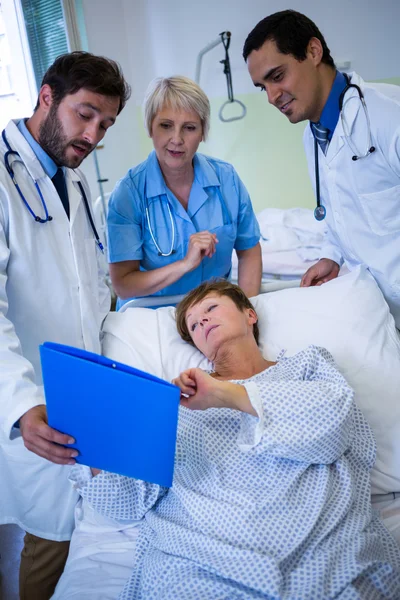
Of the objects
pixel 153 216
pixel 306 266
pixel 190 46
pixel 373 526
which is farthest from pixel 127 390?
pixel 190 46

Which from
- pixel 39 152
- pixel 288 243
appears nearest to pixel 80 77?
pixel 39 152

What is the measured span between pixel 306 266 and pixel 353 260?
0.89m

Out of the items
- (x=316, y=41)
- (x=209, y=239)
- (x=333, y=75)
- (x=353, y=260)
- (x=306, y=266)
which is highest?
(x=316, y=41)

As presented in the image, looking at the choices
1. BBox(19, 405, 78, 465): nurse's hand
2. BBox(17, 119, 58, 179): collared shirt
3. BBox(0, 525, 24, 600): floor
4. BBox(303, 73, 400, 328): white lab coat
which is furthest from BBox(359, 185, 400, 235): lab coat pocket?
BBox(0, 525, 24, 600): floor

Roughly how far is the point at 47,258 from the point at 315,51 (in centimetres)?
108

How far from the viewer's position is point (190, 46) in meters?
3.88

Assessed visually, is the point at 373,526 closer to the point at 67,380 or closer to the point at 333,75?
the point at 67,380

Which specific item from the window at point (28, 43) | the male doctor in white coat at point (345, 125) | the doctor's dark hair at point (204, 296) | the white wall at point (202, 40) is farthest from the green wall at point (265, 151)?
the doctor's dark hair at point (204, 296)

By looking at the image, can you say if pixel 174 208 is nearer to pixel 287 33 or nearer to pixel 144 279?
pixel 144 279

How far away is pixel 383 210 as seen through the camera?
5.43 feet

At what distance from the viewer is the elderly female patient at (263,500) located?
100cm

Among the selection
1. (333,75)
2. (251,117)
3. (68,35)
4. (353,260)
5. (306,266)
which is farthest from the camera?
(251,117)

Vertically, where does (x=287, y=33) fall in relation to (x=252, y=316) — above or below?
above

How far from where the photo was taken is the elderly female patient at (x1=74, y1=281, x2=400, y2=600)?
Result: 100 centimetres
